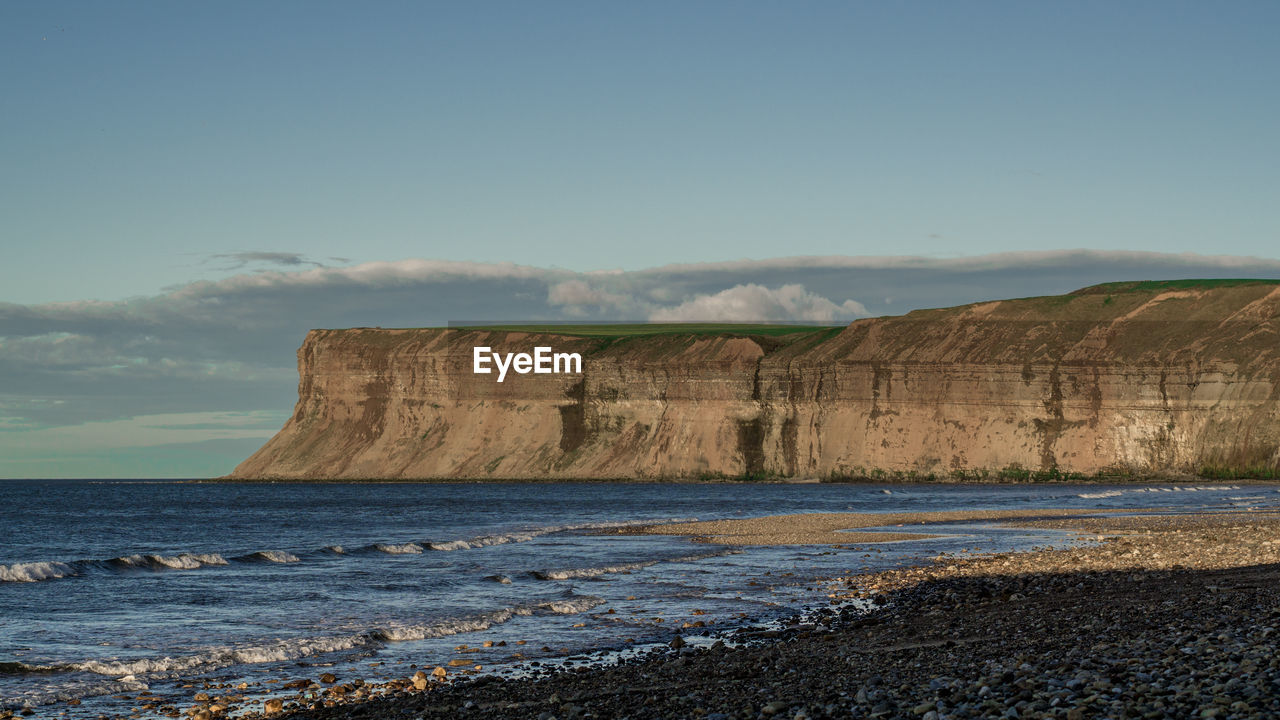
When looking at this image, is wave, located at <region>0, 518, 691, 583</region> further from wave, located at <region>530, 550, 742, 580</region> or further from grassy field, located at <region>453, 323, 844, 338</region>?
grassy field, located at <region>453, 323, 844, 338</region>

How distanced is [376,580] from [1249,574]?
22.8 metres

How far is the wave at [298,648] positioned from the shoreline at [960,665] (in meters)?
3.15

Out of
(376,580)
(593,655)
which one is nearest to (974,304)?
(376,580)

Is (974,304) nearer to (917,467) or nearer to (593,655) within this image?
(917,467)

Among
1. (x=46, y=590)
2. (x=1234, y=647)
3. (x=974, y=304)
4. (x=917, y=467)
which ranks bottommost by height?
(x=917, y=467)

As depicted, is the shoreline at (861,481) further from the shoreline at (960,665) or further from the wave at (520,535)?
the shoreline at (960,665)

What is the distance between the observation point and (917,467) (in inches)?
5054

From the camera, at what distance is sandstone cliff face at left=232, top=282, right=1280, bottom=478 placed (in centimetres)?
11656

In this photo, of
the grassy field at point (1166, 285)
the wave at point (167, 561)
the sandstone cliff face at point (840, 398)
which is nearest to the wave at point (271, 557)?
the wave at point (167, 561)

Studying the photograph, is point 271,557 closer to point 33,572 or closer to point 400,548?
point 400,548

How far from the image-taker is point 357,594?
29.0 meters

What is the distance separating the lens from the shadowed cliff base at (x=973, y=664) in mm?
11297

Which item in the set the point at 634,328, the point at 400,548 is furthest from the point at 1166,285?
the point at 400,548

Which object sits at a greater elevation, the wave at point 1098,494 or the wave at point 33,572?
the wave at point 33,572
